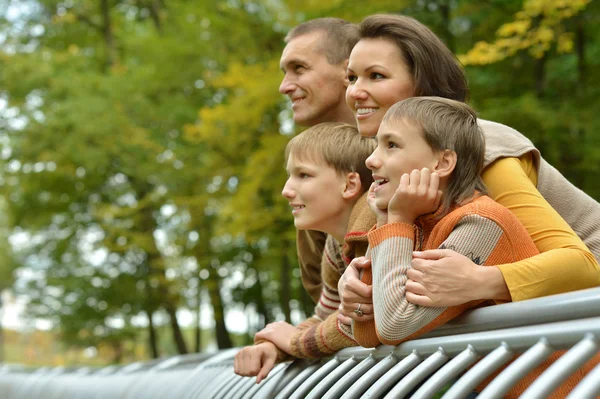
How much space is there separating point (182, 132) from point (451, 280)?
16.1 m

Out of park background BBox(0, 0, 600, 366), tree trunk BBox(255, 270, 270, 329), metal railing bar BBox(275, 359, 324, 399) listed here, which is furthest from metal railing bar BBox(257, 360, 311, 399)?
tree trunk BBox(255, 270, 270, 329)

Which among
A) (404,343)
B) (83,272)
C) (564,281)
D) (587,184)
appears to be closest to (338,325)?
(404,343)

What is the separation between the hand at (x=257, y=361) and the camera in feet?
11.8

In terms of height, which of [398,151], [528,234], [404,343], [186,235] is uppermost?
[186,235]

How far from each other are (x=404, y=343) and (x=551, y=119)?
931 cm

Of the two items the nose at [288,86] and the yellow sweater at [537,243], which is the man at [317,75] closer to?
the nose at [288,86]

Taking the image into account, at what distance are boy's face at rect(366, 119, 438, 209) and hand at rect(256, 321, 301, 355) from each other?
996 millimetres

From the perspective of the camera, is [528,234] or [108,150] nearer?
[528,234]

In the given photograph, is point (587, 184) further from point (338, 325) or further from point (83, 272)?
point (83, 272)

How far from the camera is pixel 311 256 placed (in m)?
4.61

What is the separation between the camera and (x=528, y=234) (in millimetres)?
2680

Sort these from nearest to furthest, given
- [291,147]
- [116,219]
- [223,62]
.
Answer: [291,147], [223,62], [116,219]

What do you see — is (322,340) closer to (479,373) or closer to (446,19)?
(479,373)

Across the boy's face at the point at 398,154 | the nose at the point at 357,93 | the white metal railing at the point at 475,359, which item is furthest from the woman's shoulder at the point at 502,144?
the white metal railing at the point at 475,359
